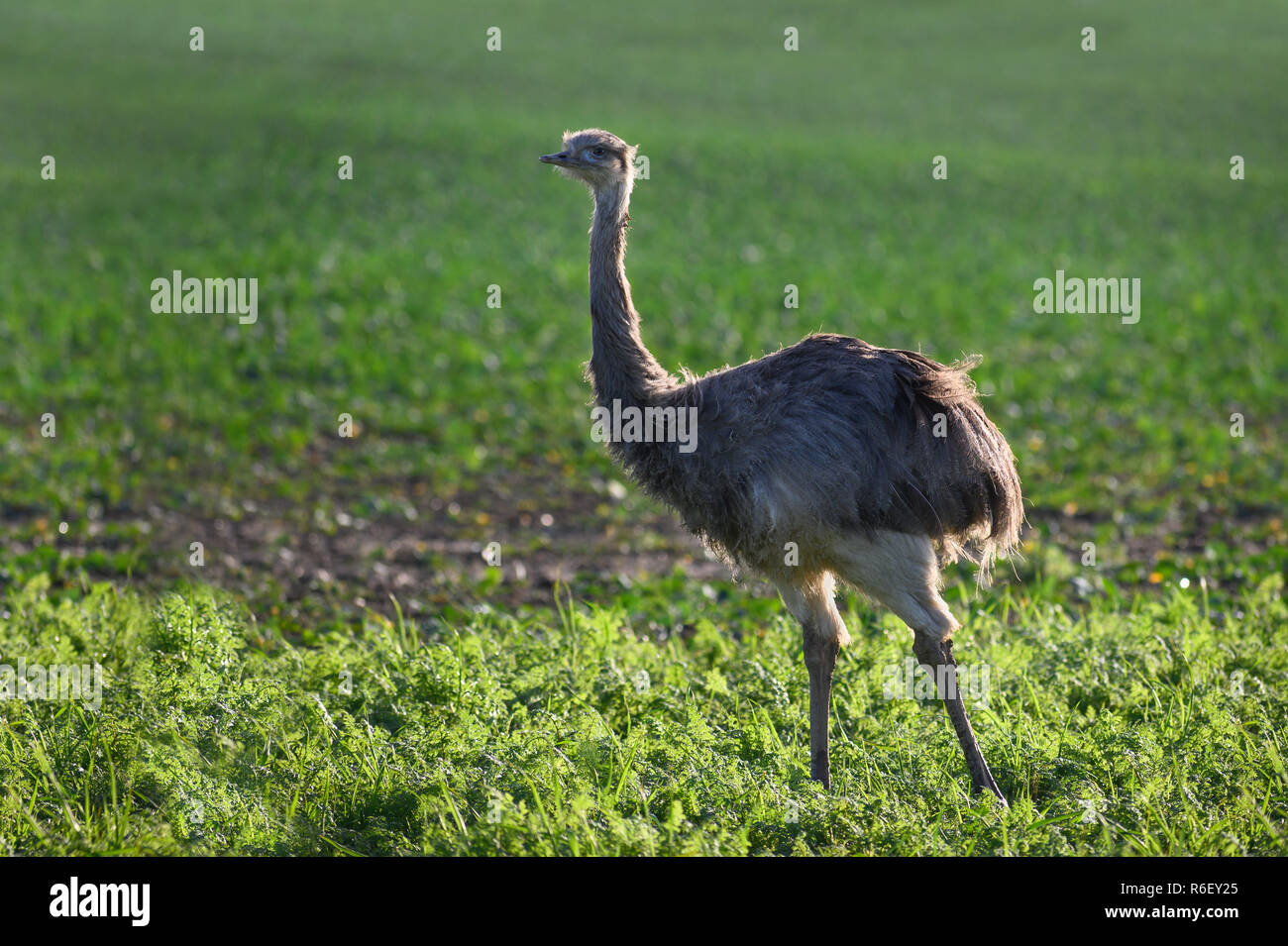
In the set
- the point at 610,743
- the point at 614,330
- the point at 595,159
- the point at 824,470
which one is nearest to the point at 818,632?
the point at 824,470

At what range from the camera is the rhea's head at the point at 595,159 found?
5.94 meters

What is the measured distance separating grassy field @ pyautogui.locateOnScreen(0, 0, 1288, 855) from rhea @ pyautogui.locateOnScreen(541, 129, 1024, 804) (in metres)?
0.67

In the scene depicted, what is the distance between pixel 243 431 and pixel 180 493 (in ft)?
5.21

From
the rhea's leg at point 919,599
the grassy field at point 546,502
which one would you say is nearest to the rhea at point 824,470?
the rhea's leg at point 919,599

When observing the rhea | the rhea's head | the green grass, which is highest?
the rhea's head

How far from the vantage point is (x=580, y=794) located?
4918 mm

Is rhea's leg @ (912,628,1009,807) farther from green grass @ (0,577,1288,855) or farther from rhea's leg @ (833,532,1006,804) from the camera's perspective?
green grass @ (0,577,1288,855)

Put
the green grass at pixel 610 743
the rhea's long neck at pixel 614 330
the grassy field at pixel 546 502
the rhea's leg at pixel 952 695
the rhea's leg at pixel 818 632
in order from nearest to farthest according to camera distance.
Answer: the green grass at pixel 610 743, the grassy field at pixel 546 502, the rhea's leg at pixel 952 695, the rhea's leg at pixel 818 632, the rhea's long neck at pixel 614 330

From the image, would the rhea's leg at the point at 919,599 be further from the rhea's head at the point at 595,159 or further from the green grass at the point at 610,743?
the rhea's head at the point at 595,159

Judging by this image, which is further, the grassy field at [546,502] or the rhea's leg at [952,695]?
the rhea's leg at [952,695]

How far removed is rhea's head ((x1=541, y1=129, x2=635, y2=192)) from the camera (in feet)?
19.5

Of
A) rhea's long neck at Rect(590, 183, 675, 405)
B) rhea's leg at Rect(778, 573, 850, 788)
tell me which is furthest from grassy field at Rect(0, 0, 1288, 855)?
rhea's long neck at Rect(590, 183, 675, 405)

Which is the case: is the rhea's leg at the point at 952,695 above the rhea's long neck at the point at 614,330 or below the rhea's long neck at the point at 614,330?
below

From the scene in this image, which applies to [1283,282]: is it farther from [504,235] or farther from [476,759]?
[476,759]
